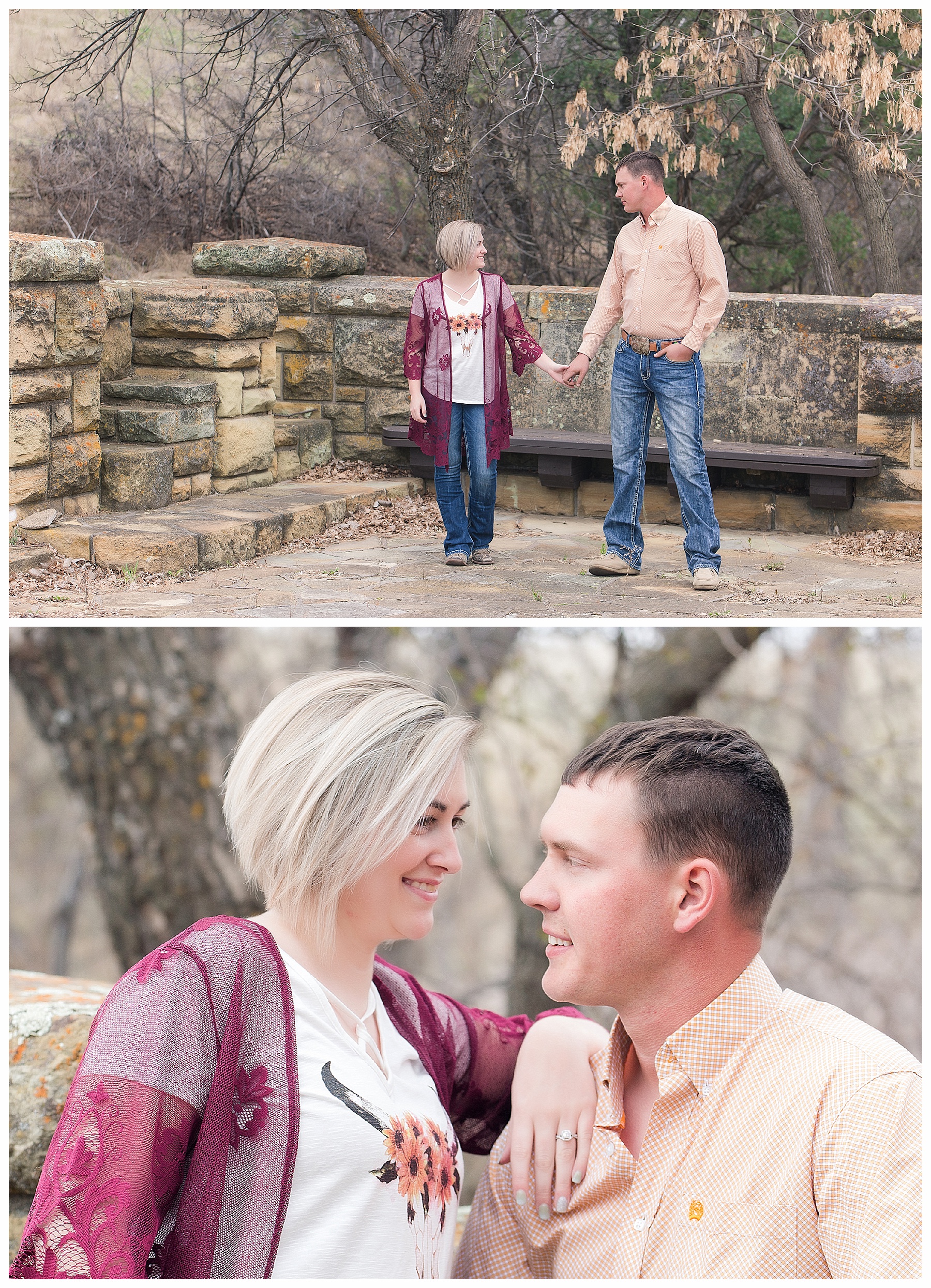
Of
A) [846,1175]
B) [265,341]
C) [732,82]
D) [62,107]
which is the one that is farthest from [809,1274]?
[62,107]

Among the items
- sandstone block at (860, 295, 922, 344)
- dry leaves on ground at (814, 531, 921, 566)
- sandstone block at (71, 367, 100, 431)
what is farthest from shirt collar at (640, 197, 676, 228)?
sandstone block at (71, 367, 100, 431)

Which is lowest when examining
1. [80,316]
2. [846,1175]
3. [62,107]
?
[846,1175]

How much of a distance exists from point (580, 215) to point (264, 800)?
35.9ft

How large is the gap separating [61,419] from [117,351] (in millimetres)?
1057

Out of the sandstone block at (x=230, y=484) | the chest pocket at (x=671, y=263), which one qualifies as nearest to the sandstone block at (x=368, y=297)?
the sandstone block at (x=230, y=484)

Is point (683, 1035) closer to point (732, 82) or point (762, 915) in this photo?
point (762, 915)

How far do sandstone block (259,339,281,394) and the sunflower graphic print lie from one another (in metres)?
6.19

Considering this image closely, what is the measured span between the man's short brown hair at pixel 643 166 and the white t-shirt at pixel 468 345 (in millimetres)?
871

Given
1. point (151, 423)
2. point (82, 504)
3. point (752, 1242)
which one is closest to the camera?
point (752, 1242)

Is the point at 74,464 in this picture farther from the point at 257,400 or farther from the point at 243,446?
the point at 257,400

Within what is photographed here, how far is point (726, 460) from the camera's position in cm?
711

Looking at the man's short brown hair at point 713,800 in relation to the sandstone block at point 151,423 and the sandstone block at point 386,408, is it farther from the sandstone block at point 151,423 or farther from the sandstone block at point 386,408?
the sandstone block at point 386,408

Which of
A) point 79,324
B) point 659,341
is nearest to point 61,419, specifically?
point 79,324

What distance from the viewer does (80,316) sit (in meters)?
5.96
